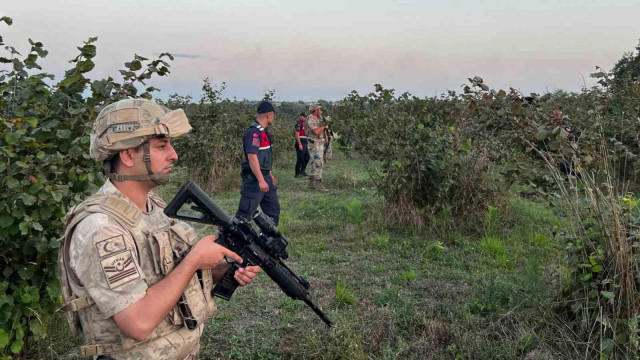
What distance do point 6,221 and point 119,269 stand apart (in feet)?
4.25

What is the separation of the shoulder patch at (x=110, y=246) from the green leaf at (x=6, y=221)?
1.22 m

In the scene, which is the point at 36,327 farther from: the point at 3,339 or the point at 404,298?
the point at 404,298

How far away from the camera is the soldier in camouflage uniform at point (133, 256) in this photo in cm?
154

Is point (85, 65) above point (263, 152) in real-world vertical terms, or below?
above

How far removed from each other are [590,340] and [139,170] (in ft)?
9.47

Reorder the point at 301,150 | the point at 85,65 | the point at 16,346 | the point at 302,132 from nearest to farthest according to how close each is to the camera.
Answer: the point at 16,346
the point at 85,65
the point at 301,150
the point at 302,132

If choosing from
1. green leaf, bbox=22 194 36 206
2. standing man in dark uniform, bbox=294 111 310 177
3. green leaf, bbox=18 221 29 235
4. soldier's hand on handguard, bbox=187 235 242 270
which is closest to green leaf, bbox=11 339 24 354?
green leaf, bbox=18 221 29 235

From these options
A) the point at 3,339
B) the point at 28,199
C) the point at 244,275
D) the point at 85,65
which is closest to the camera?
the point at 244,275

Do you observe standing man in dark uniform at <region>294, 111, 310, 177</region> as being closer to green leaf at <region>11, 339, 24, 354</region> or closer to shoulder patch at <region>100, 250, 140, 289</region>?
green leaf at <region>11, 339, 24, 354</region>

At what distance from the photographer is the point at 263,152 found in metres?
5.79

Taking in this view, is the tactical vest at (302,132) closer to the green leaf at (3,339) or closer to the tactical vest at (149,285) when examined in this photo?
the green leaf at (3,339)

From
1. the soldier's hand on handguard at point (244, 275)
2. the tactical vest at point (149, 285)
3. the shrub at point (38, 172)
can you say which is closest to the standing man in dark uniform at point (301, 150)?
the shrub at point (38, 172)

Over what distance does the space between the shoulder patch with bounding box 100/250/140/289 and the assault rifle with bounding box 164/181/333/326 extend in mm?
391

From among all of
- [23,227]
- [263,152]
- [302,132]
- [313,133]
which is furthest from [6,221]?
[302,132]
